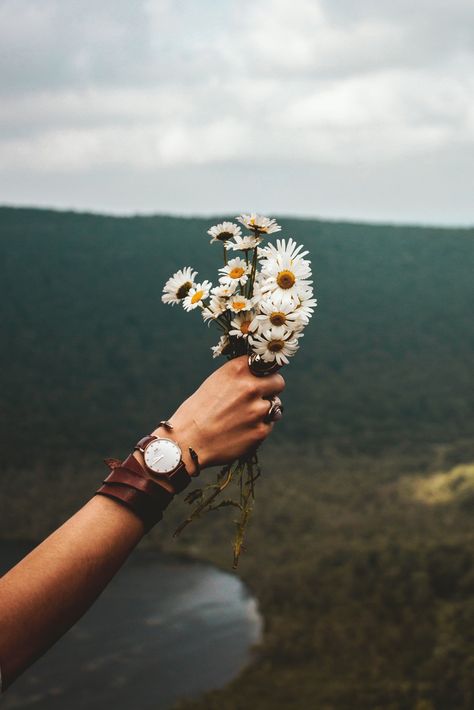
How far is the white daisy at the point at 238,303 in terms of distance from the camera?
1798 millimetres

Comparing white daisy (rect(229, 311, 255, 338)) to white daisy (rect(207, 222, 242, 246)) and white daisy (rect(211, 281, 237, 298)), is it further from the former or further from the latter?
white daisy (rect(207, 222, 242, 246))

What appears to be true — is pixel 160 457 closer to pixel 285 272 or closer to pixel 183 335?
pixel 285 272

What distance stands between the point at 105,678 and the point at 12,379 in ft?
83.0

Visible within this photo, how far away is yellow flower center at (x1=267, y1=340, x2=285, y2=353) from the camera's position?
5.31ft

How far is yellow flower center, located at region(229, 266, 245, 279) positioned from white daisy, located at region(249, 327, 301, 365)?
0.26 metres

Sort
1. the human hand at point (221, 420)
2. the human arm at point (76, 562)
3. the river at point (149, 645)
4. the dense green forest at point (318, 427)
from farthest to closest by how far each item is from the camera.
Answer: the dense green forest at point (318, 427) < the river at point (149, 645) < the human hand at point (221, 420) < the human arm at point (76, 562)

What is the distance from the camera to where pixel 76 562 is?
1255 mm

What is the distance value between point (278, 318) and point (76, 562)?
0.69m

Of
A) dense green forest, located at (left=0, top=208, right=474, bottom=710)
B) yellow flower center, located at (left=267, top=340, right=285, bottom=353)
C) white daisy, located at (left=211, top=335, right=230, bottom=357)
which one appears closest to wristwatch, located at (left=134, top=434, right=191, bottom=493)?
yellow flower center, located at (left=267, top=340, right=285, bottom=353)

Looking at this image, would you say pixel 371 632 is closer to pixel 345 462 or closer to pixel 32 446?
pixel 345 462

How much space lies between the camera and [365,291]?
5100 cm

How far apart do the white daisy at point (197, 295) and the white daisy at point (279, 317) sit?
20cm

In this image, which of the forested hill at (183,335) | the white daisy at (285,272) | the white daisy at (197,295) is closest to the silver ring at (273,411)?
the white daisy at (285,272)

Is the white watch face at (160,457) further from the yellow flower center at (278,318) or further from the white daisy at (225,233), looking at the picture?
the white daisy at (225,233)
